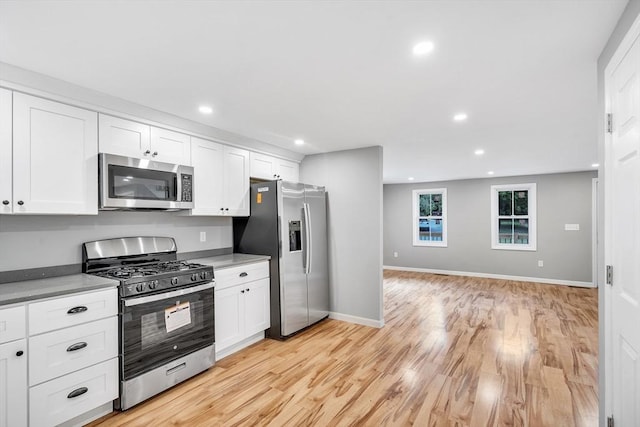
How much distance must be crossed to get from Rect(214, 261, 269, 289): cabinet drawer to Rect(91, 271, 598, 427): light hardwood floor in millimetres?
756

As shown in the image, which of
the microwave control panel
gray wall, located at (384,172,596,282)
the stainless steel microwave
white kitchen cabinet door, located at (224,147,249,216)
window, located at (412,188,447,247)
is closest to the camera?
the stainless steel microwave

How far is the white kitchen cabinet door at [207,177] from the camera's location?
3.24 metres

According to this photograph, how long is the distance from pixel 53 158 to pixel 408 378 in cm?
330

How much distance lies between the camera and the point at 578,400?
7.99 ft

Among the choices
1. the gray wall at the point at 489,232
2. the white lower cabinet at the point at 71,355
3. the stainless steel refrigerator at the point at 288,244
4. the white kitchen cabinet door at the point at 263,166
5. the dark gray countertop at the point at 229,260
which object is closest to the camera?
the white lower cabinet at the point at 71,355

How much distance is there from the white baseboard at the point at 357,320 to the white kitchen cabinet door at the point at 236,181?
1.89 meters

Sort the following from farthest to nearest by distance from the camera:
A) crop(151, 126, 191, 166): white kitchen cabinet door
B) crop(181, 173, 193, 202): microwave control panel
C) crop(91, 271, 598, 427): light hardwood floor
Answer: crop(181, 173, 193, 202): microwave control panel < crop(151, 126, 191, 166): white kitchen cabinet door < crop(91, 271, 598, 427): light hardwood floor

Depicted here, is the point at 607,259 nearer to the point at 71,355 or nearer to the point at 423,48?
the point at 423,48

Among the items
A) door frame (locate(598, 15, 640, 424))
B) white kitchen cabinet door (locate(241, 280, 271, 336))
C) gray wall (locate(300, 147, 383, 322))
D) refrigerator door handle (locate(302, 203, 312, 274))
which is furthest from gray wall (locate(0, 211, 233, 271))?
door frame (locate(598, 15, 640, 424))

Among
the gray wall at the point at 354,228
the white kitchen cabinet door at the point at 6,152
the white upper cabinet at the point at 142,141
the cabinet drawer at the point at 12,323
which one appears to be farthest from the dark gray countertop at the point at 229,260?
the white kitchen cabinet door at the point at 6,152

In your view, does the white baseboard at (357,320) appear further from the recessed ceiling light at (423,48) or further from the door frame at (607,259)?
the recessed ceiling light at (423,48)

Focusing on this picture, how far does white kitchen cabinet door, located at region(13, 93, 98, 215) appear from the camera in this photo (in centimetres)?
211

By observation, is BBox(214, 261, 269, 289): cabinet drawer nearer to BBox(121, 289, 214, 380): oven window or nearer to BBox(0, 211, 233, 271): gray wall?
BBox(121, 289, 214, 380): oven window

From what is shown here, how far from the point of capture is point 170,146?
3.02m
